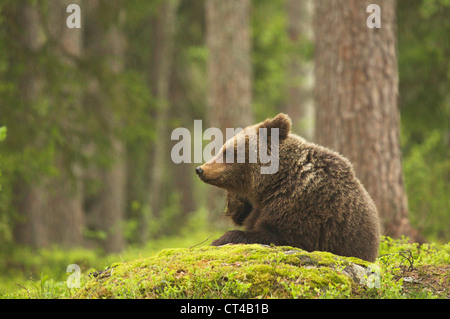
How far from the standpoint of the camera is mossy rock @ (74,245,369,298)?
152 inches

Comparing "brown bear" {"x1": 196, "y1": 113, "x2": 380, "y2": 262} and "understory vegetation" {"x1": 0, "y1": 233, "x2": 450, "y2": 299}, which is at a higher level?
"brown bear" {"x1": 196, "y1": 113, "x2": 380, "y2": 262}

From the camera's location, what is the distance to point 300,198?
5.05 meters

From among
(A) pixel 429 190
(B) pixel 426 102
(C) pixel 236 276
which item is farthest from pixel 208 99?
(C) pixel 236 276

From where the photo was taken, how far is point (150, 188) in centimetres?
1792

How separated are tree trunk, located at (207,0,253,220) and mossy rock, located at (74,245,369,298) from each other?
23.8 ft

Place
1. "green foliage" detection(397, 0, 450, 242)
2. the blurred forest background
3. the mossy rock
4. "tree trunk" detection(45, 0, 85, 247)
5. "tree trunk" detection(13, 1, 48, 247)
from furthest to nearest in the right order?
"tree trunk" detection(45, 0, 85, 247), "tree trunk" detection(13, 1, 48, 247), "green foliage" detection(397, 0, 450, 242), the blurred forest background, the mossy rock

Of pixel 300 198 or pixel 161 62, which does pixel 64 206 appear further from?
pixel 300 198

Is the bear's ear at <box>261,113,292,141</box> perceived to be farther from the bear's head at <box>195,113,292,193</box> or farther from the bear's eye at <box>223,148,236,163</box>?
the bear's eye at <box>223,148,236,163</box>

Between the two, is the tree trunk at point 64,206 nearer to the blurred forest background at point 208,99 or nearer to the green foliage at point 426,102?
the blurred forest background at point 208,99

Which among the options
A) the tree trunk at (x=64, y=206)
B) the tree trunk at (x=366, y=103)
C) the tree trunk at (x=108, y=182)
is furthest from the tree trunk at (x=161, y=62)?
the tree trunk at (x=366, y=103)

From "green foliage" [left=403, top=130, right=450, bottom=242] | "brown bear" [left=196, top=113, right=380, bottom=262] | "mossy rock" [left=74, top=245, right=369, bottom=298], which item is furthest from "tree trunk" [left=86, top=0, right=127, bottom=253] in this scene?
"mossy rock" [left=74, top=245, right=369, bottom=298]

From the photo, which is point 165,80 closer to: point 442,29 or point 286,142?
point 442,29
